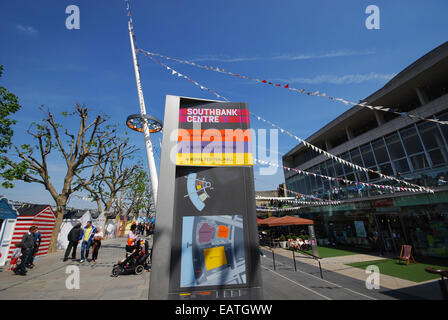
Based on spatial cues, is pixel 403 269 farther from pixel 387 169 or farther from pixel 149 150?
pixel 149 150

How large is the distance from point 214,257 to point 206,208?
758mm

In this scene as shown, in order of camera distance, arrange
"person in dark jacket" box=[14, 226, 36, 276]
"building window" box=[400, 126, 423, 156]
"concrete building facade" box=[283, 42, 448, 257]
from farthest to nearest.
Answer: "building window" box=[400, 126, 423, 156]
"concrete building facade" box=[283, 42, 448, 257]
"person in dark jacket" box=[14, 226, 36, 276]

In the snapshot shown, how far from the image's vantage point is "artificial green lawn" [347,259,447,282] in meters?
8.47

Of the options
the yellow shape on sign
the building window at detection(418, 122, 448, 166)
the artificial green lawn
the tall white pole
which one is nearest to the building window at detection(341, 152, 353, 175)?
the building window at detection(418, 122, 448, 166)

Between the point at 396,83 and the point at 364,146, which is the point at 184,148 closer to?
the point at 396,83

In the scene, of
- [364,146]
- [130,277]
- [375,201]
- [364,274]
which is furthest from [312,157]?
[130,277]

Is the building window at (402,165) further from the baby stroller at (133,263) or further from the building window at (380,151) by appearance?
the baby stroller at (133,263)

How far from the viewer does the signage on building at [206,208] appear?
287cm

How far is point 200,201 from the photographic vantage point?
129 inches

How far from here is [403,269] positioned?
9.84 metres

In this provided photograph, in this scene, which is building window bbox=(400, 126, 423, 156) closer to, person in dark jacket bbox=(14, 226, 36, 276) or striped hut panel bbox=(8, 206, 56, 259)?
person in dark jacket bbox=(14, 226, 36, 276)

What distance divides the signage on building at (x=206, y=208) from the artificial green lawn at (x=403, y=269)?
→ 9.96m

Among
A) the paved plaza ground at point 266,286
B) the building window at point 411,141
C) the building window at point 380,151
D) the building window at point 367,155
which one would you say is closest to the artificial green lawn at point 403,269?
the paved plaza ground at point 266,286

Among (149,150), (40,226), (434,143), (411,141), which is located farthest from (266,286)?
(40,226)
